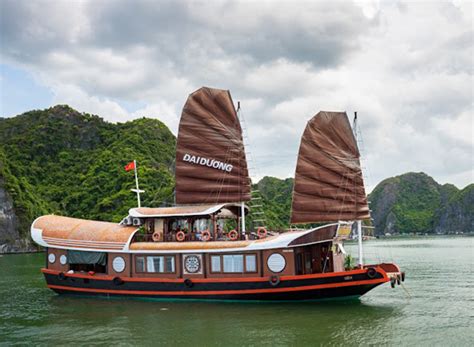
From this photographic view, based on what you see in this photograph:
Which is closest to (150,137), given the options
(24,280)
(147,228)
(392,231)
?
(24,280)

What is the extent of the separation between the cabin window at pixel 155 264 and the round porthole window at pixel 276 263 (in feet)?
10.4

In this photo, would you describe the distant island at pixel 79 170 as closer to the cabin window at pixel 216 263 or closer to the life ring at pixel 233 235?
the life ring at pixel 233 235

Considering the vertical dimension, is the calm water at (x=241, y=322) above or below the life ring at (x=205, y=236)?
below

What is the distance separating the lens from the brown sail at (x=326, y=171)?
49.5ft

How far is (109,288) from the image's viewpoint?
49.6ft

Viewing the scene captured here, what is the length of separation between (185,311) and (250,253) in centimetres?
255

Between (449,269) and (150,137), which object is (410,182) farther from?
(449,269)

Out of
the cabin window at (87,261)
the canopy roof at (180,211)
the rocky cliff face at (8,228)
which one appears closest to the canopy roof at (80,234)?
the cabin window at (87,261)

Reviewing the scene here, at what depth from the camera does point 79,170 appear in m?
75.1

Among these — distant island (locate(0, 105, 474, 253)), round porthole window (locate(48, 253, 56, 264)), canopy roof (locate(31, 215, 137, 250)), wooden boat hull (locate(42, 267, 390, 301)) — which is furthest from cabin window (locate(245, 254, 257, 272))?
distant island (locate(0, 105, 474, 253))

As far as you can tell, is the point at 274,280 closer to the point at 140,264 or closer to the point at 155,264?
the point at 155,264

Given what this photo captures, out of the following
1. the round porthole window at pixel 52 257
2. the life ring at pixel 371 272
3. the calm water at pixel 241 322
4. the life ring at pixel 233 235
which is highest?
the life ring at pixel 233 235

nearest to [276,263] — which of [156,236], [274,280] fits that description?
[274,280]

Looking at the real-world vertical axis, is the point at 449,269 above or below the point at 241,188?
below
